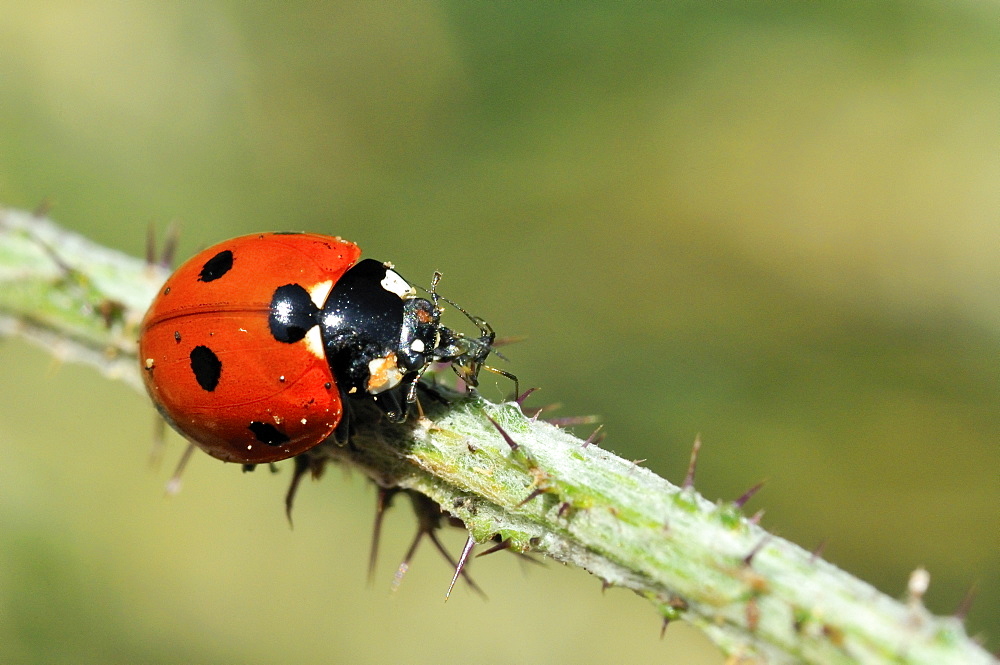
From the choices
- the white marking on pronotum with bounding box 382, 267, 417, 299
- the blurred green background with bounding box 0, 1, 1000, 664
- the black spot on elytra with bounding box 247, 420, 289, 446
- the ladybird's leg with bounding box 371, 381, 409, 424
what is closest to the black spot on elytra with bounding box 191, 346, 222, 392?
the black spot on elytra with bounding box 247, 420, 289, 446

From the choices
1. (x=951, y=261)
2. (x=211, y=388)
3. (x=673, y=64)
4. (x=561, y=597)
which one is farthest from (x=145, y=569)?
(x=951, y=261)

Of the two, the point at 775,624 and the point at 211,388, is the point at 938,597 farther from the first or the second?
the point at 211,388

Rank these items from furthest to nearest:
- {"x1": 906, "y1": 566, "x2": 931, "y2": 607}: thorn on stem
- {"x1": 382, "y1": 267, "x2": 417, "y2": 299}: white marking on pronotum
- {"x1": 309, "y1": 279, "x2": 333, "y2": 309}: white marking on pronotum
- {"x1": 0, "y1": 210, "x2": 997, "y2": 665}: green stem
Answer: {"x1": 382, "y1": 267, "x2": 417, "y2": 299}: white marking on pronotum, {"x1": 309, "y1": 279, "x2": 333, "y2": 309}: white marking on pronotum, {"x1": 0, "y1": 210, "x2": 997, "y2": 665}: green stem, {"x1": 906, "y1": 566, "x2": 931, "y2": 607}: thorn on stem

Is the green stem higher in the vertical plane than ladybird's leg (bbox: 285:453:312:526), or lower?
higher

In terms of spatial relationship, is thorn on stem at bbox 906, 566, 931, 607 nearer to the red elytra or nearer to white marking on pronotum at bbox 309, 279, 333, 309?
the red elytra

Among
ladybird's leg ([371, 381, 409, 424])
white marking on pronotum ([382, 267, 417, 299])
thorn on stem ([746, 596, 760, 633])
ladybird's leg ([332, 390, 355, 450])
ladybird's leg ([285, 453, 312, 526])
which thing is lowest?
ladybird's leg ([285, 453, 312, 526])

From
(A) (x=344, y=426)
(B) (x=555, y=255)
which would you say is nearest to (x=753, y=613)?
(A) (x=344, y=426)

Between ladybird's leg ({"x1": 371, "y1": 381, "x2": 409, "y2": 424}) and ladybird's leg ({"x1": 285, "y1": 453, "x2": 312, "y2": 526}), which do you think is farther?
ladybird's leg ({"x1": 285, "y1": 453, "x2": 312, "y2": 526})

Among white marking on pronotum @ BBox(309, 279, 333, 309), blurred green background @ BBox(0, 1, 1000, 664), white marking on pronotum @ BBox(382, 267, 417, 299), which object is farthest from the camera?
blurred green background @ BBox(0, 1, 1000, 664)
